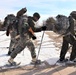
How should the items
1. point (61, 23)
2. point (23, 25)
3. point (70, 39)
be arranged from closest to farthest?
point (23, 25) < point (61, 23) < point (70, 39)

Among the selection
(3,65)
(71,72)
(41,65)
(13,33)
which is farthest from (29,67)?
(13,33)

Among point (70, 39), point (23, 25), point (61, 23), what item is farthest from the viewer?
point (70, 39)

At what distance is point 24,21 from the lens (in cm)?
723

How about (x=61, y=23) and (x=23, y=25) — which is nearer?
(x=23, y=25)

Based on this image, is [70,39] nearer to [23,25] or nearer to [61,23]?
[61,23]

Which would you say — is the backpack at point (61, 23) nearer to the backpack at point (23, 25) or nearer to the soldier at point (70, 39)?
the soldier at point (70, 39)

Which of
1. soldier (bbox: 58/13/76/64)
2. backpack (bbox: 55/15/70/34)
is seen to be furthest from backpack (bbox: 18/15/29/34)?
soldier (bbox: 58/13/76/64)

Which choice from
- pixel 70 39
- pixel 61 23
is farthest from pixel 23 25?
pixel 70 39

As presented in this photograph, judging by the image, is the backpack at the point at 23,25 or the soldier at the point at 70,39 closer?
the backpack at the point at 23,25

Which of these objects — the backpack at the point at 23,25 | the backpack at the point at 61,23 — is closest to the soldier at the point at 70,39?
the backpack at the point at 61,23

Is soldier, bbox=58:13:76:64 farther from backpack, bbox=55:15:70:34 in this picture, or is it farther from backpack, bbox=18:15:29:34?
backpack, bbox=18:15:29:34

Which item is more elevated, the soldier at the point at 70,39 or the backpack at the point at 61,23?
the backpack at the point at 61,23

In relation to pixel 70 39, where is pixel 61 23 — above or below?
above

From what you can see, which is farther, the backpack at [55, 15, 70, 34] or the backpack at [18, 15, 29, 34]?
the backpack at [55, 15, 70, 34]
